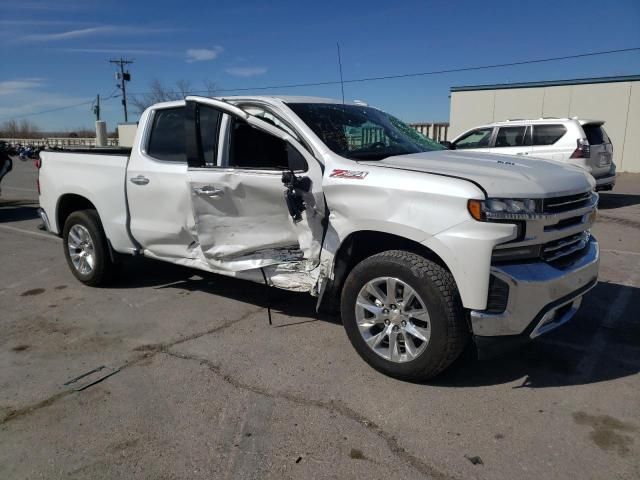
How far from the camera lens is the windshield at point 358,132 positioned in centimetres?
393

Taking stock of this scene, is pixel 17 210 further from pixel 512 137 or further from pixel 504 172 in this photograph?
pixel 504 172

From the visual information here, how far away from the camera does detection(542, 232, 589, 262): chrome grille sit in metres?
3.20

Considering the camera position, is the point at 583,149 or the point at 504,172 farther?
the point at 583,149

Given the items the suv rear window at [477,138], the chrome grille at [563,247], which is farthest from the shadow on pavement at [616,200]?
the chrome grille at [563,247]

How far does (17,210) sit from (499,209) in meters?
11.7

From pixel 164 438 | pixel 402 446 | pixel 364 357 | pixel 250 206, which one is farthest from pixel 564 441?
pixel 250 206

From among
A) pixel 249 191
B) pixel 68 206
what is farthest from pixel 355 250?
pixel 68 206

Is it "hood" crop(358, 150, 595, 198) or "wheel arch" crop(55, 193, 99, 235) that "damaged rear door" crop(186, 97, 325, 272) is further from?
"wheel arch" crop(55, 193, 99, 235)

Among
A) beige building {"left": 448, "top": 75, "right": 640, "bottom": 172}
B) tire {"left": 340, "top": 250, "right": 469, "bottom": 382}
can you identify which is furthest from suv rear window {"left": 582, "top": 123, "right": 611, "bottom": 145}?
tire {"left": 340, "top": 250, "right": 469, "bottom": 382}

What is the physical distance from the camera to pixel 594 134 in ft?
36.1

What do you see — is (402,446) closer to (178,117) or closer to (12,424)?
(12,424)

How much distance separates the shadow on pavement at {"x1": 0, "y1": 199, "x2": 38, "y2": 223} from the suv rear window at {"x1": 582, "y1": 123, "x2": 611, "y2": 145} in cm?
1183

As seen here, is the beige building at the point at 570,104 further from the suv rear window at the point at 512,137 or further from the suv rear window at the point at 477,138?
the suv rear window at the point at 512,137

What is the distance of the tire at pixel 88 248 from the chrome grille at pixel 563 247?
170 inches
